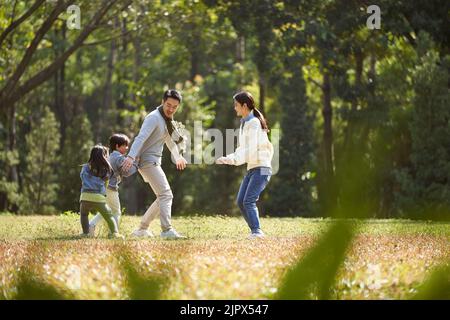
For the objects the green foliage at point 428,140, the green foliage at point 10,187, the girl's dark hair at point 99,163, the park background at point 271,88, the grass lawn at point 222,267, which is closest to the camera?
the grass lawn at point 222,267

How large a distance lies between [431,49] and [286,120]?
14.0 meters

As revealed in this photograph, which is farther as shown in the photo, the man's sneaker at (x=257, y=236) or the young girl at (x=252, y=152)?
the young girl at (x=252, y=152)

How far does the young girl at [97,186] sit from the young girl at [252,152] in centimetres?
174

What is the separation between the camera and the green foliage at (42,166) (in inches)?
→ 1296

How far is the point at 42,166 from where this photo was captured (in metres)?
33.4

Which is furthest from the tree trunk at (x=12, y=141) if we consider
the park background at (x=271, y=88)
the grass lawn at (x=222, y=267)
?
the grass lawn at (x=222, y=267)

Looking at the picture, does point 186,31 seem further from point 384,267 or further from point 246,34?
point 384,267

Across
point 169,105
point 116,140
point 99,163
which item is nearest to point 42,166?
point 116,140

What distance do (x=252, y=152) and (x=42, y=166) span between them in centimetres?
2295

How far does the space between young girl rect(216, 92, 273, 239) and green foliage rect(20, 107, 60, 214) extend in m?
21.4

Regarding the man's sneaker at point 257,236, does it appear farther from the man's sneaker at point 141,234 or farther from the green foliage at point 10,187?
the green foliage at point 10,187

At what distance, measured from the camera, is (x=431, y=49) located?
23828mm
